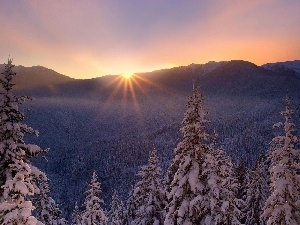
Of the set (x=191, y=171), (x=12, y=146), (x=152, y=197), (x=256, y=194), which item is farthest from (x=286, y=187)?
(x=256, y=194)

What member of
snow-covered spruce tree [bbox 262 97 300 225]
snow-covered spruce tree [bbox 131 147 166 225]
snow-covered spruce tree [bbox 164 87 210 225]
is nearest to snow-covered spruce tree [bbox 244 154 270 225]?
snow-covered spruce tree [bbox 131 147 166 225]

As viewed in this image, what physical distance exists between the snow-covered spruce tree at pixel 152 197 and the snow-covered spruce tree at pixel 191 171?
20.4ft

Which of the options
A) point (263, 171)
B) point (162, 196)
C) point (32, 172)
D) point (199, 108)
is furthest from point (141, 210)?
point (263, 171)

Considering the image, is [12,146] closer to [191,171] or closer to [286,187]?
[191,171]

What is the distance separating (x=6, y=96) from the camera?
1266cm

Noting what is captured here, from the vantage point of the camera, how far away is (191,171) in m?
17.7

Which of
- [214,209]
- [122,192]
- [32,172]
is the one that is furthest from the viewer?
[122,192]

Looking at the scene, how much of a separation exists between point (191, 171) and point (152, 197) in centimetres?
763

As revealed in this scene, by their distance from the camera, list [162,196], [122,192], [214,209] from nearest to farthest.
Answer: [214,209]
[162,196]
[122,192]

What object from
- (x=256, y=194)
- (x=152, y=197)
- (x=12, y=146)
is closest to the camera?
(x=12, y=146)

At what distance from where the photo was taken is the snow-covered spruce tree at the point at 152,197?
965 inches

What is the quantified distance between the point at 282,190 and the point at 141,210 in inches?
416

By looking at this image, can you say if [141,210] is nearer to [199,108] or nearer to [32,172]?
[199,108]

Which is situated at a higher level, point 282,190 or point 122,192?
point 282,190
